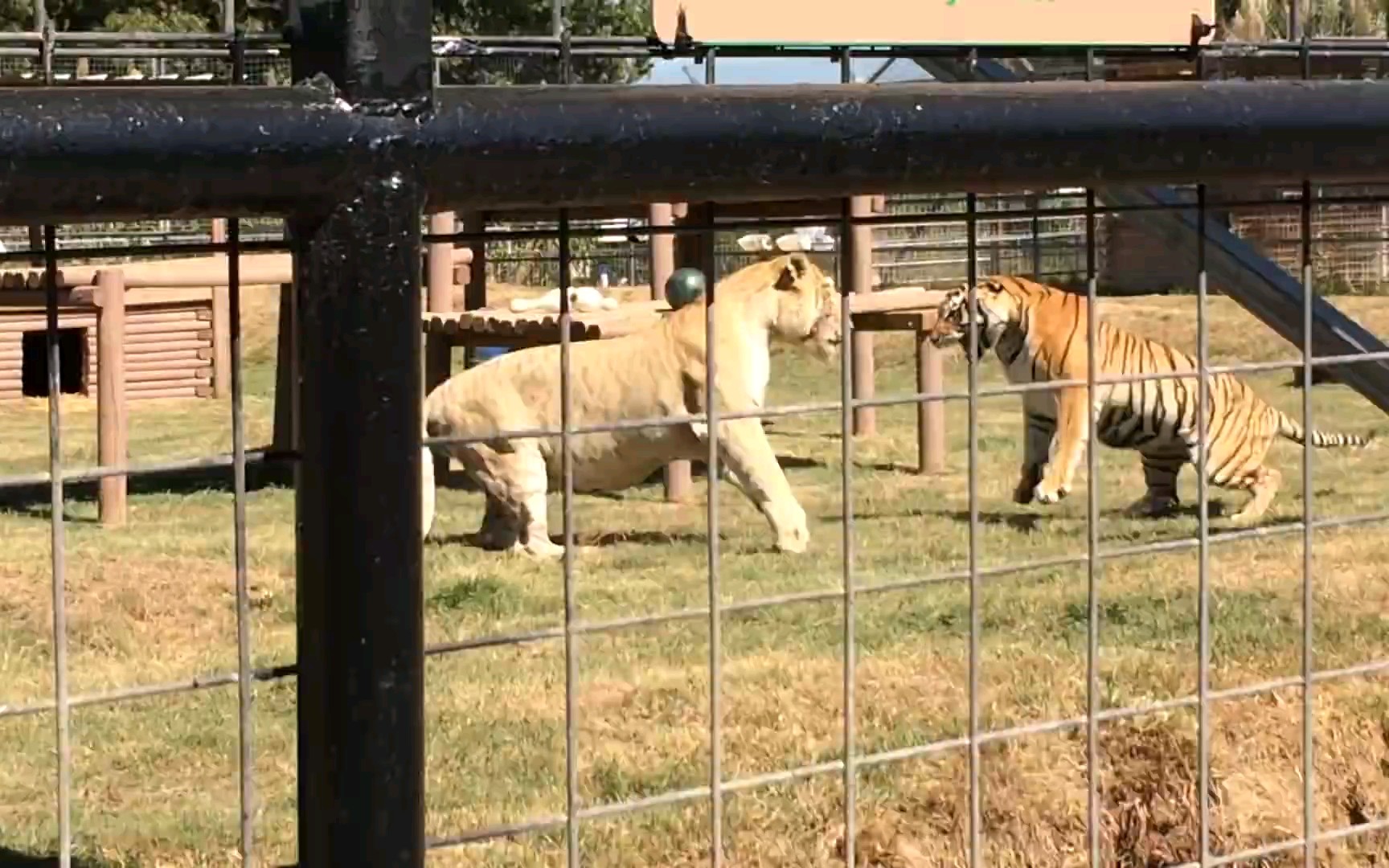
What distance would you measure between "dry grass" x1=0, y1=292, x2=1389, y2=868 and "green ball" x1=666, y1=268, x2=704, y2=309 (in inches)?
38.3

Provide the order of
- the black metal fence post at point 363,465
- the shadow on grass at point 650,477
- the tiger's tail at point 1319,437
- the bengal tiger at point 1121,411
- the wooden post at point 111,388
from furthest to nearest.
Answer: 1. the shadow on grass at point 650,477
2. the tiger's tail at point 1319,437
3. the bengal tiger at point 1121,411
4. the wooden post at point 111,388
5. the black metal fence post at point 363,465

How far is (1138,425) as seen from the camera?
10.4m

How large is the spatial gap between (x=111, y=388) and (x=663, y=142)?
860 centimetres

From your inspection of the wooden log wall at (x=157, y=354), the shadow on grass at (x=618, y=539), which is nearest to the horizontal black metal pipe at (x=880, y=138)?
the shadow on grass at (x=618, y=539)

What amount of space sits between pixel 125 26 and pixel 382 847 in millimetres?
23523

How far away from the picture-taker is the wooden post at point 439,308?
11914mm

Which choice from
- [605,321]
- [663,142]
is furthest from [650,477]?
[663,142]

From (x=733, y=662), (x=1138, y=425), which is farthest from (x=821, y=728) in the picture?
(x=1138, y=425)

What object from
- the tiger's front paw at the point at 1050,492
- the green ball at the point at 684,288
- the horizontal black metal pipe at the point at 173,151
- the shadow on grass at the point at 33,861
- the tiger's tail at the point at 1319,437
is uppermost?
the horizontal black metal pipe at the point at 173,151

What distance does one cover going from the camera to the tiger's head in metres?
10.3

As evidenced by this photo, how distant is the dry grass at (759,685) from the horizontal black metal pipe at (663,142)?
97cm

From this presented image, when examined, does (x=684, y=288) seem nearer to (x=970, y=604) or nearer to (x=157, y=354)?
(x=970, y=604)

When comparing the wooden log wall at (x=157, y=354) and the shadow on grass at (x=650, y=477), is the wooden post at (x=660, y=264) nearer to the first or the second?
the shadow on grass at (x=650, y=477)

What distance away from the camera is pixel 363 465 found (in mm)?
1789
